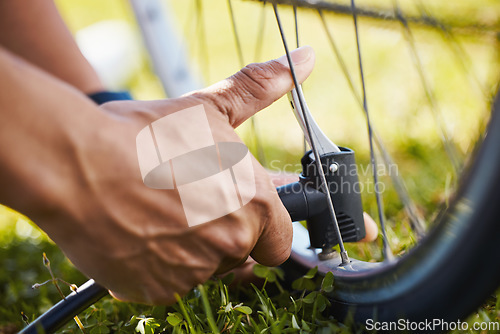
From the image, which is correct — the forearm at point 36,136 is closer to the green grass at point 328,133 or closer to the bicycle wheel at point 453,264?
the green grass at point 328,133

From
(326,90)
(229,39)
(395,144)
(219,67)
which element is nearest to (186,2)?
(229,39)

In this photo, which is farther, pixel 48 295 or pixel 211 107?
pixel 48 295

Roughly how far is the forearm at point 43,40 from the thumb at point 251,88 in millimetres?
307

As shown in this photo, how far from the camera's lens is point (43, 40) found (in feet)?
2.37

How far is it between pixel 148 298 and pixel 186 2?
287 cm

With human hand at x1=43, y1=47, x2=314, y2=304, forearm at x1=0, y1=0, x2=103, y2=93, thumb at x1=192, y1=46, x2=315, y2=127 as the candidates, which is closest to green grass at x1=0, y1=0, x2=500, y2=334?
human hand at x1=43, y1=47, x2=314, y2=304

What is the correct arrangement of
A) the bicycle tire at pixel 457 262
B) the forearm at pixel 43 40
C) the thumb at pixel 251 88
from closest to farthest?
the bicycle tire at pixel 457 262 < the thumb at pixel 251 88 < the forearm at pixel 43 40

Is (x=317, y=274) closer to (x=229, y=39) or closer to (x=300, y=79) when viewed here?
(x=300, y=79)

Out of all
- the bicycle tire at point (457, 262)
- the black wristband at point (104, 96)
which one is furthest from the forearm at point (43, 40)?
the bicycle tire at point (457, 262)

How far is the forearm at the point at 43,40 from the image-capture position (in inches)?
27.8

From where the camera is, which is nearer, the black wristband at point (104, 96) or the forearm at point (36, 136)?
the forearm at point (36, 136)

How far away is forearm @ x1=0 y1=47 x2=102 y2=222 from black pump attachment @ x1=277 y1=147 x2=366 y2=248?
283 mm

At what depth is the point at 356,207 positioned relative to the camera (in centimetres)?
63

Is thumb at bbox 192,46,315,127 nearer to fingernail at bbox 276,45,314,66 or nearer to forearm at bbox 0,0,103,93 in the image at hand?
fingernail at bbox 276,45,314,66
